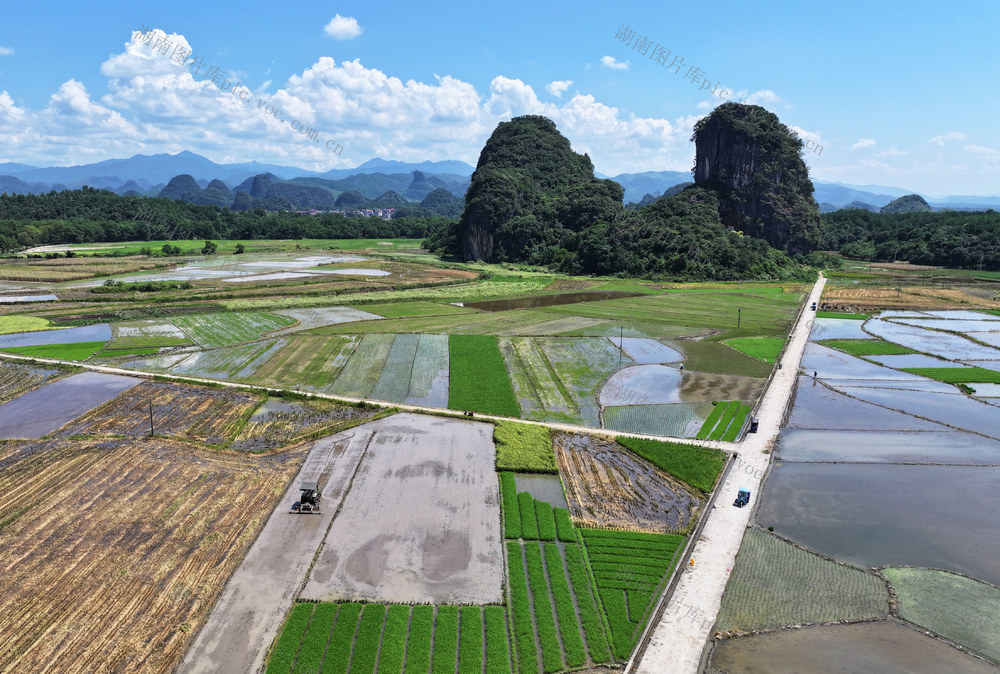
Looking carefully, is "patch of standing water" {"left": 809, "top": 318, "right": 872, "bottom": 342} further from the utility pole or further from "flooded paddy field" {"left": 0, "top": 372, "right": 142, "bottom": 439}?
"flooded paddy field" {"left": 0, "top": 372, "right": 142, "bottom": 439}

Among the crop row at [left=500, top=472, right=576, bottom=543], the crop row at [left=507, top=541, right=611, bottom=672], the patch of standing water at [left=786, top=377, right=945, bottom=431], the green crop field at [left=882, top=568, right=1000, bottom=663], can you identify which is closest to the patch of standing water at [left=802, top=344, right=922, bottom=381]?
the patch of standing water at [left=786, top=377, right=945, bottom=431]

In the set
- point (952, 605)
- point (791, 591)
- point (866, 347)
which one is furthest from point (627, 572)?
point (866, 347)

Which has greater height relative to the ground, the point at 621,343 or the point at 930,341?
the point at 930,341

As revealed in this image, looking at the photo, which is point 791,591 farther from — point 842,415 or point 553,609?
point 842,415

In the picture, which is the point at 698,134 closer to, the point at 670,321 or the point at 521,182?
the point at 521,182

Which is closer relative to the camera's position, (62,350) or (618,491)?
(618,491)

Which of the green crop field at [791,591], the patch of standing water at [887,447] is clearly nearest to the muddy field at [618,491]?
the green crop field at [791,591]
